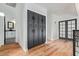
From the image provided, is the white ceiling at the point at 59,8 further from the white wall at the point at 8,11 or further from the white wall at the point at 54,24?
the white wall at the point at 8,11

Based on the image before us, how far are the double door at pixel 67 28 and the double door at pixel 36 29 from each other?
341 mm

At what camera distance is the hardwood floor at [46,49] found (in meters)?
1.67

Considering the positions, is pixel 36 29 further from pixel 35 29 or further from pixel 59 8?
pixel 59 8

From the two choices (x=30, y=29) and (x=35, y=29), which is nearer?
(x=30, y=29)

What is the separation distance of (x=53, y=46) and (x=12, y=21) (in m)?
0.95

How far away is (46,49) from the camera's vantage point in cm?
190

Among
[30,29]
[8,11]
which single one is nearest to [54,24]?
[30,29]

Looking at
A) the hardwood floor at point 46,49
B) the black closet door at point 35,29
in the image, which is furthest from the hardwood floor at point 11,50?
the black closet door at point 35,29

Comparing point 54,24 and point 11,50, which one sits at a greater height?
Result: point 54,24

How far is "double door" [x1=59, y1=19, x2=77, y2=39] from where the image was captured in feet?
5.84

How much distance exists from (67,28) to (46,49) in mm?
589

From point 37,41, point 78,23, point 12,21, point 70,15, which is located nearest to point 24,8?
point 12,21

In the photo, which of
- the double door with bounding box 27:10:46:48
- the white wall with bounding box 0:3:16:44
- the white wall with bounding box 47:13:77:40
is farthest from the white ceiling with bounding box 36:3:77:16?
the white wall with bounding box 0:3:16:44

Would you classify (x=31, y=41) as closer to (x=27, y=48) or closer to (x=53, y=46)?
(x=27, y=48)
